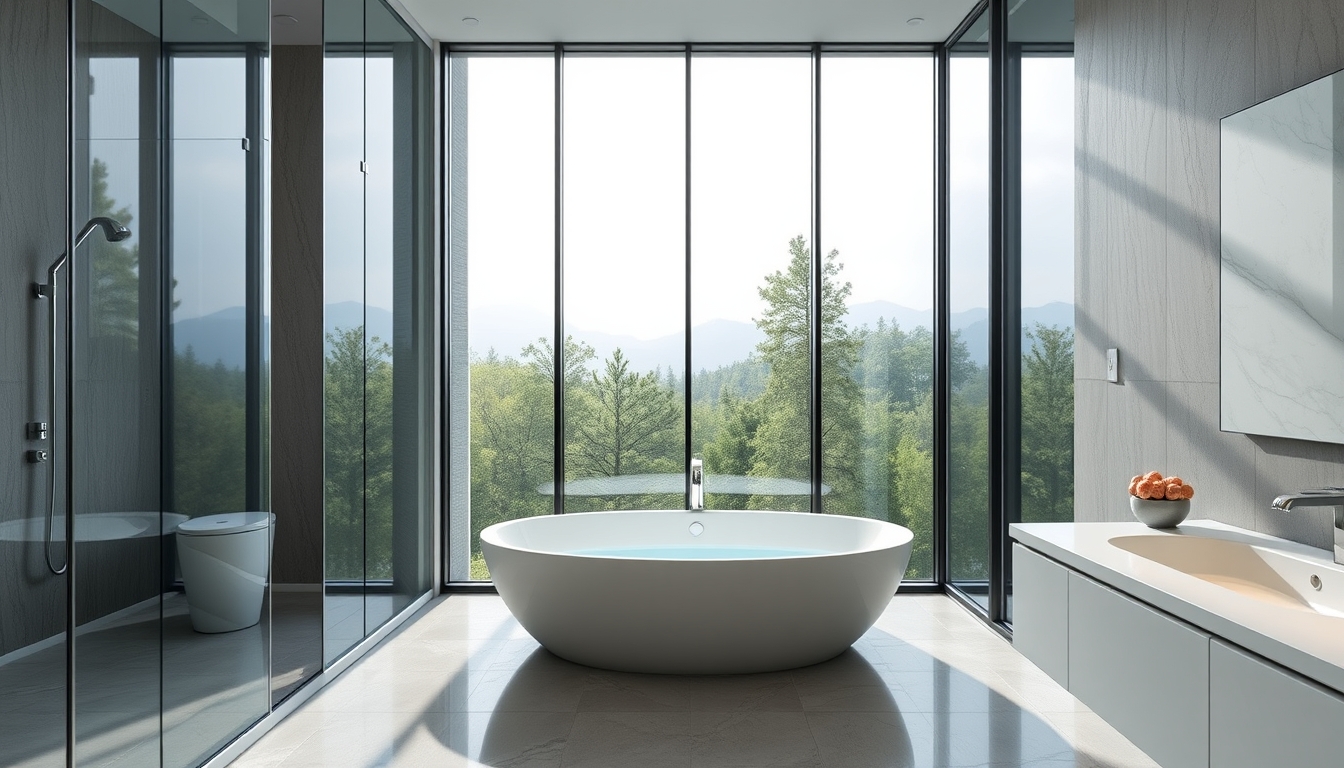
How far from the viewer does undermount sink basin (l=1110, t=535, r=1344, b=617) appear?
195 centimetres

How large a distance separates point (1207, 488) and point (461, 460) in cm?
344

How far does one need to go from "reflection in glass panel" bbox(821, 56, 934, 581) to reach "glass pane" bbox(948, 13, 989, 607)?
18cm

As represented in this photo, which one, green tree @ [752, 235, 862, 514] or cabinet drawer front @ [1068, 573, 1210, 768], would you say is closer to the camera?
cabinet drawer front @ [1068, 573, 1210, 768]

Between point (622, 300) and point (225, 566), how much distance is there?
8.30ft

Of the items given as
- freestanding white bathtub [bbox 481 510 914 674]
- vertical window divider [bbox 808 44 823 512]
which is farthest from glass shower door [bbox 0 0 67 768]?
vertical window divider [bbox 808 44 823 512]

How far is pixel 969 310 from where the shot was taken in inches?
174

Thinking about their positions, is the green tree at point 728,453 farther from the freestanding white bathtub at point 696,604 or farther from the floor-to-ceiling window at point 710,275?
the freestanding white bathtub at point 696,604

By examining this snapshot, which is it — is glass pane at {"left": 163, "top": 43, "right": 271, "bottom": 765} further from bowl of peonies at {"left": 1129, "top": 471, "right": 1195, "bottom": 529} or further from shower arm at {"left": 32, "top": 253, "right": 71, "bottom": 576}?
bowl of peonies at {"left": 1129, "top": 471, "right": 1195, "bottom": 529}

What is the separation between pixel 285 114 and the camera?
319cm

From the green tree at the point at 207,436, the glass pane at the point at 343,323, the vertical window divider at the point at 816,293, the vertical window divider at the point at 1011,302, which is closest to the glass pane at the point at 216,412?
the green tree at the point at 207,436

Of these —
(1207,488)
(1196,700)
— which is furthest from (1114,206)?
(1196,700)

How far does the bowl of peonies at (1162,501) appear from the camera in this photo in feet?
8.06

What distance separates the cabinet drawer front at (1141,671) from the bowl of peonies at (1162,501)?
19.4 inches

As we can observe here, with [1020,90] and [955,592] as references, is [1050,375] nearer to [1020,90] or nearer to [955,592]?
[1020,90]
